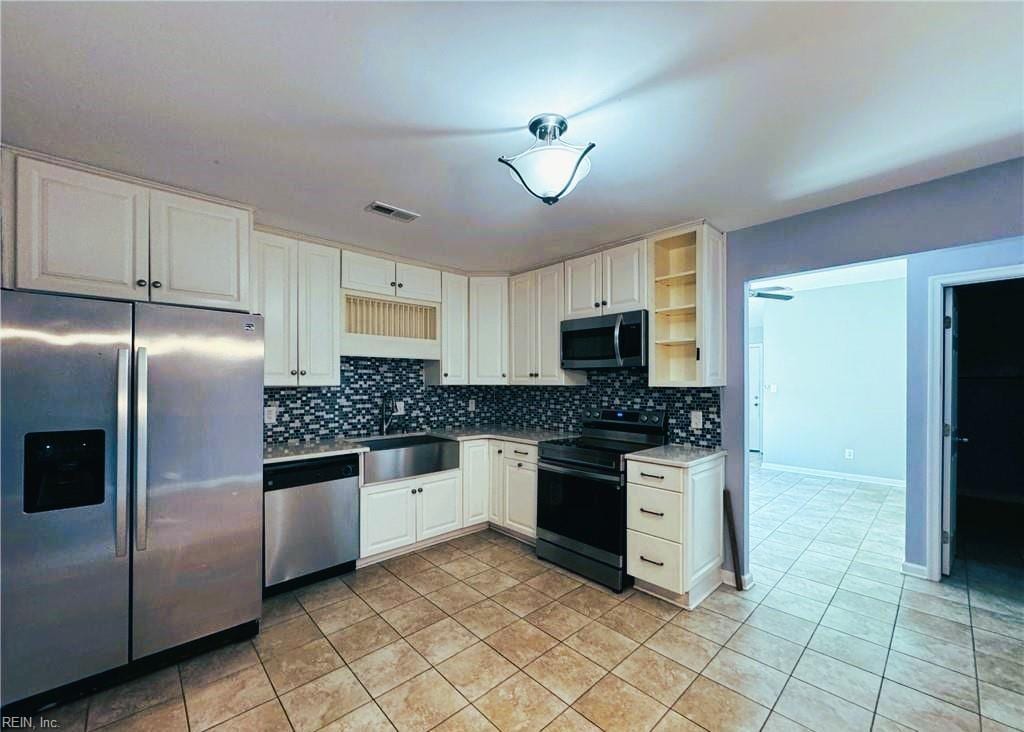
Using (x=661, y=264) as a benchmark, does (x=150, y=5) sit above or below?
above

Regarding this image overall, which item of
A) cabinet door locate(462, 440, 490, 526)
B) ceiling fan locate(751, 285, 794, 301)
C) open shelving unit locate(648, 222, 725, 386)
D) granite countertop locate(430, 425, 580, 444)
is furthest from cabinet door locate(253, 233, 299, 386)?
ceiling fan locate(751, 285, 794, 301)

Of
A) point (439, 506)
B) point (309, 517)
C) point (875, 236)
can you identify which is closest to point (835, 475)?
point (875, 236)

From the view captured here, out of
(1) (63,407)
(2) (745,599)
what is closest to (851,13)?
(2) (745,599)

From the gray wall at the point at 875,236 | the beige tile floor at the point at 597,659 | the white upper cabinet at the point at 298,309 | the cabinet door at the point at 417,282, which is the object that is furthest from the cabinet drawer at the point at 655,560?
the cabinet door at the point at 417,282

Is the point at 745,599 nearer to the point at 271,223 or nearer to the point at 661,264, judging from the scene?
the point at 661,264

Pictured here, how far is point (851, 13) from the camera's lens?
119cm

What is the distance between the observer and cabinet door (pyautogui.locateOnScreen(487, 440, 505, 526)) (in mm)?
3668

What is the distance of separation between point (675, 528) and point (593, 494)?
560 mm

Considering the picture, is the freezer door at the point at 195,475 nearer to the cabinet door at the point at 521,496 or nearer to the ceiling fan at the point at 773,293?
the cabinet door at the point at 521,496

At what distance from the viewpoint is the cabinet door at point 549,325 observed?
3617 mm

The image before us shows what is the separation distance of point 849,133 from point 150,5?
2.48m

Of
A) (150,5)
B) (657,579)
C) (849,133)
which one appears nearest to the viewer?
(150,5)

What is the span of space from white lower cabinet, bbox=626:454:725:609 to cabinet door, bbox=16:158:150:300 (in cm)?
299

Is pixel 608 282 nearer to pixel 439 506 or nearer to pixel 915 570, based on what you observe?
pixel 439 506
